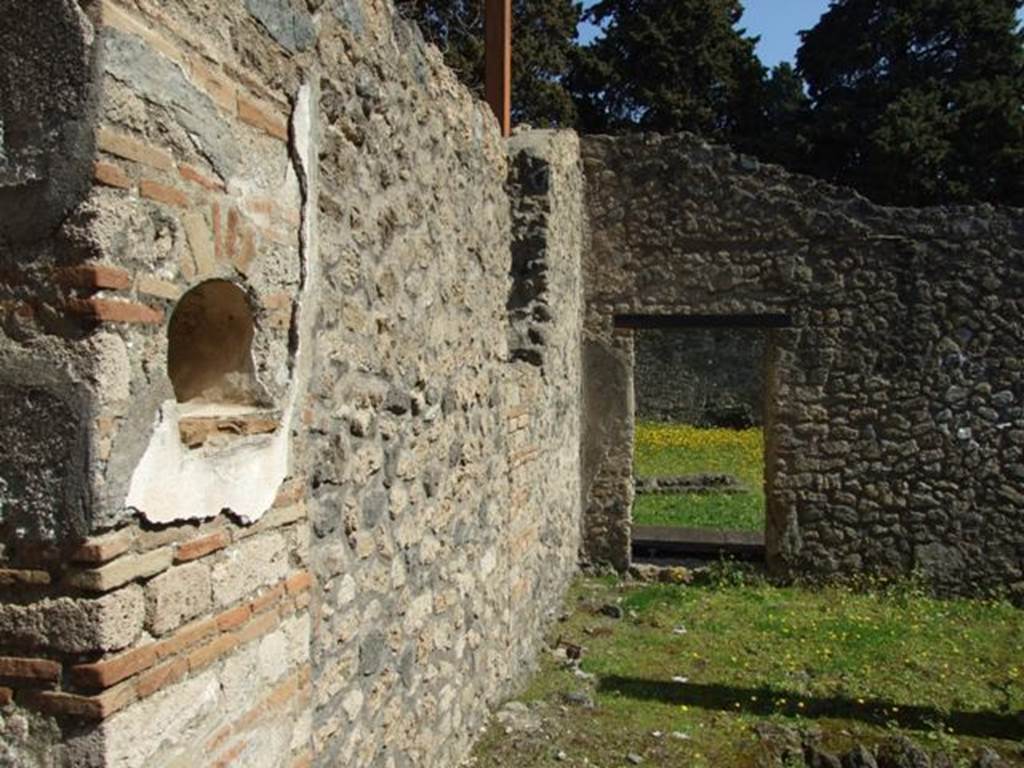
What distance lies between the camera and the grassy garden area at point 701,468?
1080 centimetres

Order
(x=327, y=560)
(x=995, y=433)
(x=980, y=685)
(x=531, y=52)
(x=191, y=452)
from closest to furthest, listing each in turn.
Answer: (x=191, y=452) → (x=327, y=560) → (x=980, y=685) → (x=995, y=433) → (x=531, y=52)

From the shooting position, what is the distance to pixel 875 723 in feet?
16.6

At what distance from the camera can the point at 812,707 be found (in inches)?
208

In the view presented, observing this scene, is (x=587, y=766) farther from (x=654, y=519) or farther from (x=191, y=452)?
(x=654, y=519)

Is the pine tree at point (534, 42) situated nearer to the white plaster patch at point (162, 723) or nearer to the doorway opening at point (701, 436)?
the doorway opening at point (701, 436)

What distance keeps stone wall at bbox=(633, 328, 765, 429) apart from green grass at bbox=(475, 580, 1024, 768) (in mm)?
11453

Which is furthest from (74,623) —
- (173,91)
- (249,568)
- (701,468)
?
(701,468)

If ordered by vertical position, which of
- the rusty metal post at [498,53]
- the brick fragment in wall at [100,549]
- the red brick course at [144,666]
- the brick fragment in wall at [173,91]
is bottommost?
the red brick course at [144,666]

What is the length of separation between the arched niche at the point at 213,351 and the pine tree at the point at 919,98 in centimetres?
2126

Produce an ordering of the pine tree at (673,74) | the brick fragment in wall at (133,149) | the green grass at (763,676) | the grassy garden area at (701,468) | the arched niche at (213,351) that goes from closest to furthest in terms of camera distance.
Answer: the brick fragment in wall at (133,149) → the arched niche at (213,351) → the green grass at (763,676) → the grassy garden area at (701,468) → the pine tree at (673,74)

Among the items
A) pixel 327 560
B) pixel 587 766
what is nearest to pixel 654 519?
pixel 587 766

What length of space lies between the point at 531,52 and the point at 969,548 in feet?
44.4

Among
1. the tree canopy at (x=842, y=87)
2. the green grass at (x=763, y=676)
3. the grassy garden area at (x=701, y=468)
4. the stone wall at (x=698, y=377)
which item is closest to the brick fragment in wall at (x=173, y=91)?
the green grass at (x=763, y=676)

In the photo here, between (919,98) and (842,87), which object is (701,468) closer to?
(919,98)
